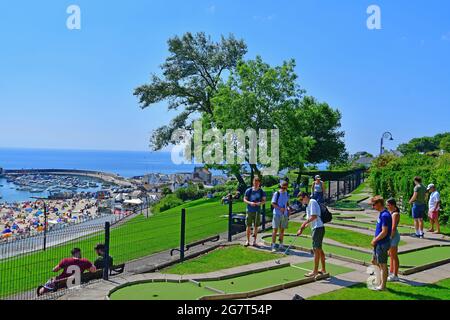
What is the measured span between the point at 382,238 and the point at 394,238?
0.86 m

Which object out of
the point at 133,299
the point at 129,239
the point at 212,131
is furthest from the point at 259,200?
the point at 212,131

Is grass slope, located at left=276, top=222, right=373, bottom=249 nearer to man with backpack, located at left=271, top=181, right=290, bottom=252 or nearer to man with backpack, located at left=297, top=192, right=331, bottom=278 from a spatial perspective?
man with backpack, located at left=271, top=181, right=290, bottom=252

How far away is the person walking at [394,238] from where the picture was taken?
27.4ft

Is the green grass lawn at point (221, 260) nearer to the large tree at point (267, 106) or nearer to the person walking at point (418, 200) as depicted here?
the person walking at point (418, 200)

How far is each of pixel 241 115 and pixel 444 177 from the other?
10479 mm

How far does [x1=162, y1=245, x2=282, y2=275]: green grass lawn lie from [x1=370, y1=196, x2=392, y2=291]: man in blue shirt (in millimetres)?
→ 3256

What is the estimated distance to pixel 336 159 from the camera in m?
42.9

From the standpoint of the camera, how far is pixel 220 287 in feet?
28.0

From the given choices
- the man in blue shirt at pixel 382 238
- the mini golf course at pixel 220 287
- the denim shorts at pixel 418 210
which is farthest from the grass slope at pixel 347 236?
the man in blue shirt at pixel 382 238

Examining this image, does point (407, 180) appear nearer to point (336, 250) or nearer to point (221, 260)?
point (336, 250)

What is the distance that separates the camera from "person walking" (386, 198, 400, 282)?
8352mm

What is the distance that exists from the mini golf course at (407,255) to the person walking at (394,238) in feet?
2.15

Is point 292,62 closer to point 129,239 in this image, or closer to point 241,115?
point 241,115
